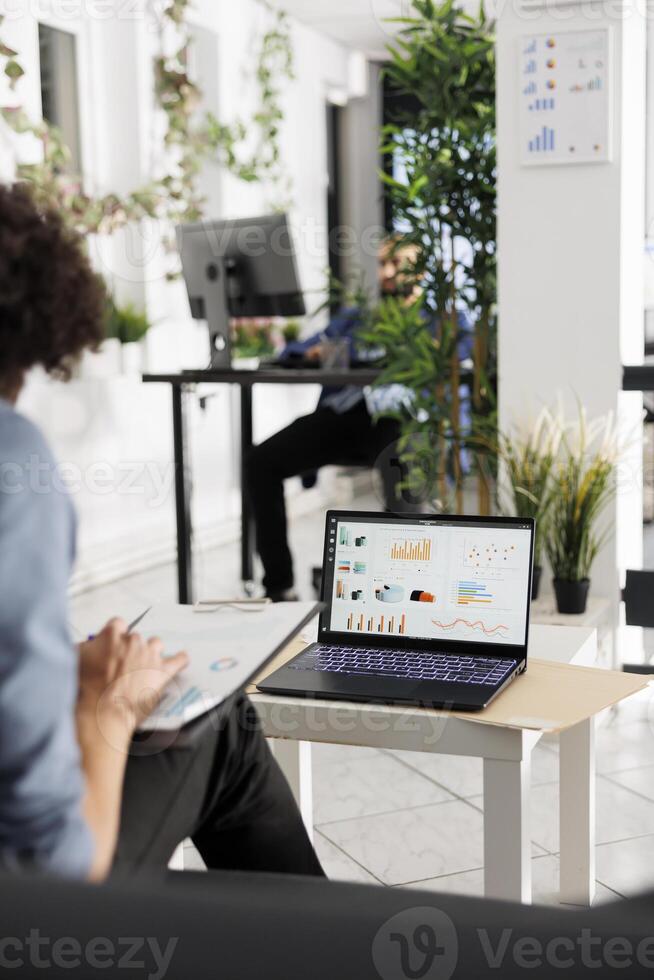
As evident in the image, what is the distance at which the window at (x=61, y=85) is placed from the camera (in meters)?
4.48

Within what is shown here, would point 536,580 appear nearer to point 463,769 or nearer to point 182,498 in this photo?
point 463,769

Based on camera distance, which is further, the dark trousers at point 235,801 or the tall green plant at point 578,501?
the tall green plant at point 578,501

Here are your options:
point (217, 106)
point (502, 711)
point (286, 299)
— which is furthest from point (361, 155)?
point (502, 711)

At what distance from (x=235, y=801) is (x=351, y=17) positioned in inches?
202

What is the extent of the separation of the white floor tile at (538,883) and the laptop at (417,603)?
0.59 meters

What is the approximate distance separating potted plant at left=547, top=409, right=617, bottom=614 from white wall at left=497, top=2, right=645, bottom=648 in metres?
0.10

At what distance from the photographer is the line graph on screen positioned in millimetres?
1706

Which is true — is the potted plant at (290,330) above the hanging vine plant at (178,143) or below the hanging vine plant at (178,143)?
below

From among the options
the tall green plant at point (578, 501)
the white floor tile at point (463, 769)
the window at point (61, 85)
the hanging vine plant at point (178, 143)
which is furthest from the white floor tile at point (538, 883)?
the window at point (61, 85)

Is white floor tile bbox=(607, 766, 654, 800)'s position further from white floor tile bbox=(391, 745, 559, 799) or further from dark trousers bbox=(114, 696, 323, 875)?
dark trousers bbox=(114, 696, 323, 875)

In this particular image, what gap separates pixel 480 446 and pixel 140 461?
190cm

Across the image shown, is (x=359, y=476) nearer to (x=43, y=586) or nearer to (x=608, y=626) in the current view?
(x=608, y=626)

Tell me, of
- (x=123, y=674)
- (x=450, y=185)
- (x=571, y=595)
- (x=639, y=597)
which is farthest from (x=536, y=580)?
(x=123, y=674)

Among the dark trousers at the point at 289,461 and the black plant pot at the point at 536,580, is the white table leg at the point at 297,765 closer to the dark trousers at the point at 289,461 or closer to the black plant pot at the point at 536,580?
the black plant pot at the point at 536,580
